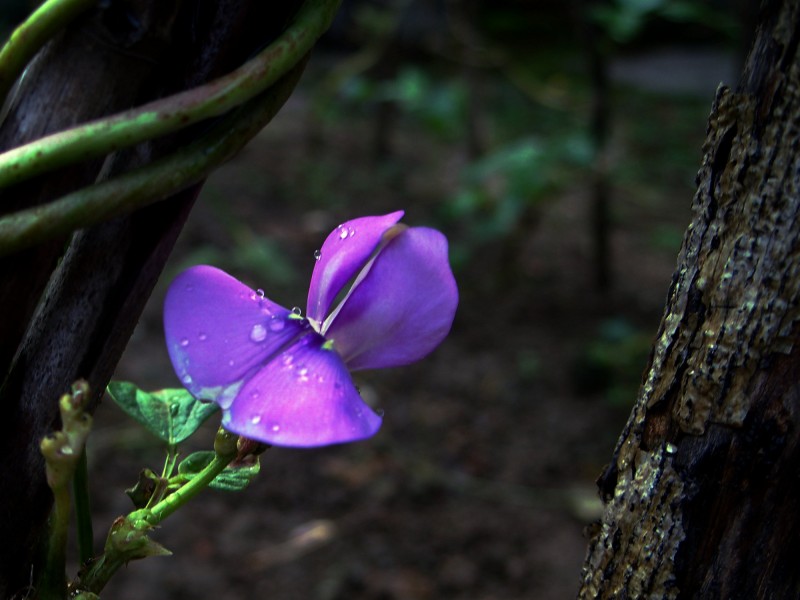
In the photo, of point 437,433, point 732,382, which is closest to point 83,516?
point 732,382

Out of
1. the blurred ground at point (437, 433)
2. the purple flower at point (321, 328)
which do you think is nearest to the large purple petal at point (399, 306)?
the purple flower at point (321, 328)

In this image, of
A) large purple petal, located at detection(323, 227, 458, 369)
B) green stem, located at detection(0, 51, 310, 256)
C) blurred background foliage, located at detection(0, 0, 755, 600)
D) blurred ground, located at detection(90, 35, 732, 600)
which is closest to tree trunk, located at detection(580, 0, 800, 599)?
large purple petal, located at detection(323, 227, 458, 369)

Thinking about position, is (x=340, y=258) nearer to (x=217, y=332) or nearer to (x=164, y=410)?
(x=217, y=332)

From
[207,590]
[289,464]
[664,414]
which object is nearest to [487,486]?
[289,464]

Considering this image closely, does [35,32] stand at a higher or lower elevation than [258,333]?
higher

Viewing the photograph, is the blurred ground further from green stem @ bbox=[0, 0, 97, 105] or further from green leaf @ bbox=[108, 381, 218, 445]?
green stem @ bbox=[0, 0, 97, 105]

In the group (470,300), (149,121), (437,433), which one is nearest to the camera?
(149,121)

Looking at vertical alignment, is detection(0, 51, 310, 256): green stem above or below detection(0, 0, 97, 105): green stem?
below
